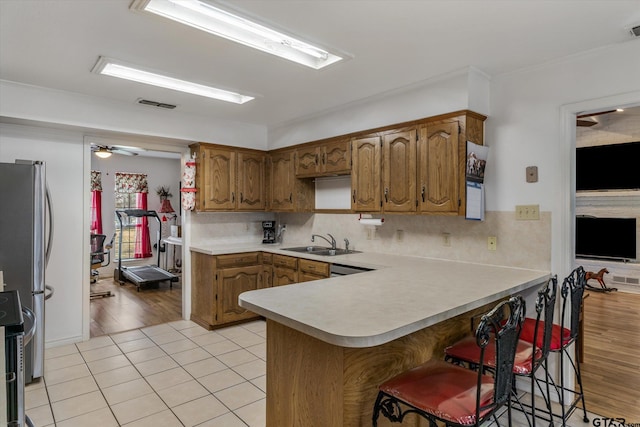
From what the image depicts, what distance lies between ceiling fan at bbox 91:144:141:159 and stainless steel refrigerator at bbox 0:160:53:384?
2.75 m

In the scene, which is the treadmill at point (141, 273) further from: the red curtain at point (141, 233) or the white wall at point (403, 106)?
the white wall at point (403, 106)

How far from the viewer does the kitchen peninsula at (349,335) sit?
1.52 metres

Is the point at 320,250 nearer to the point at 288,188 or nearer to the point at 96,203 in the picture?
the point at 288,188

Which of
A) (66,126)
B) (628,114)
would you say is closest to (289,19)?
(66,126)

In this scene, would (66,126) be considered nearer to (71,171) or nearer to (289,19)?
(71,171)

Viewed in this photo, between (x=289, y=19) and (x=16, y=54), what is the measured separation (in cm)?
199

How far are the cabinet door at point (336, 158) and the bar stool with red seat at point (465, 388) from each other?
2481 mm

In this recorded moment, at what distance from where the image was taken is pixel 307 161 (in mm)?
4289

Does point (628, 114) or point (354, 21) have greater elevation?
point (628, 114)

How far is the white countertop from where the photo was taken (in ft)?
4.78

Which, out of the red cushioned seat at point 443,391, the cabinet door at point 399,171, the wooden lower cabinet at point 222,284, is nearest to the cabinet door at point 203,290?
the wooden lower cabinet at point 222,284

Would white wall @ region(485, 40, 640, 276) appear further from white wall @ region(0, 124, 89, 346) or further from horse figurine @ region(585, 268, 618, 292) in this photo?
horse figurine @ region(585, 268, 618, 292)

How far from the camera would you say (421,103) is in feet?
10.3

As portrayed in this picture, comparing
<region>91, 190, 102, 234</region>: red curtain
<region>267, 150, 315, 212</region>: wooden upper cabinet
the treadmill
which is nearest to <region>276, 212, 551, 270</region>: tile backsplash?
<region>267, 150, 315, 212</region>: wooden upper cabinet
